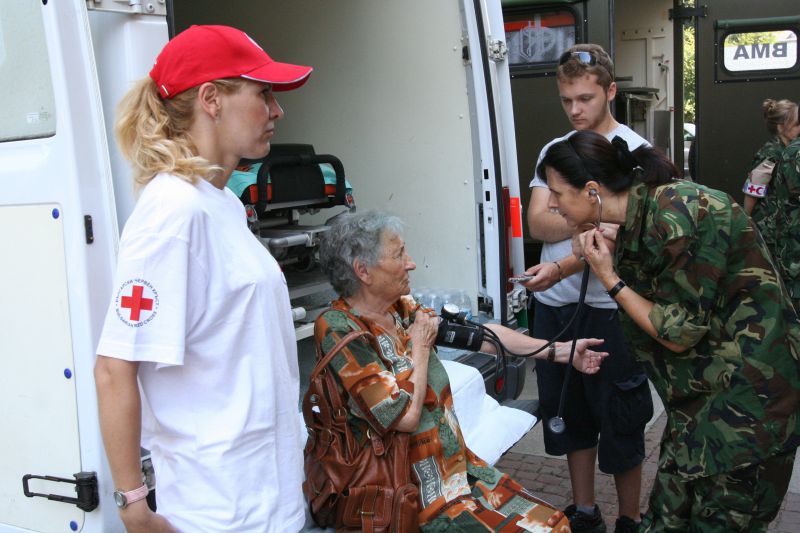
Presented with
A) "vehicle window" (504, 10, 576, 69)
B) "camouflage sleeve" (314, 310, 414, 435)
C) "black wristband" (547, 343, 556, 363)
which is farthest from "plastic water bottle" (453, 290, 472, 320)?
"vehicle window" (504, 10, 576, 69)

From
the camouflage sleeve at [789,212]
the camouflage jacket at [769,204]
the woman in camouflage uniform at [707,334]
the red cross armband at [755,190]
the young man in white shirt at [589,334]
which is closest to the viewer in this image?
the woman in camouflage uniform at [707,334]

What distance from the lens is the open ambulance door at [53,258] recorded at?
2266mm

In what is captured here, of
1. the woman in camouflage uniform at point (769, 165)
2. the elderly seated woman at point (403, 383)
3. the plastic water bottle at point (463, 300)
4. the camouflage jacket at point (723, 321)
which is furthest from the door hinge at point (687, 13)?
the camouflage jacket at point (723, 321)

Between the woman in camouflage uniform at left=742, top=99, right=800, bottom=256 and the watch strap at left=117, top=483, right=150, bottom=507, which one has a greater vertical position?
the woman in camouflage uniform at left=742, top=99, right=800, bottom=256

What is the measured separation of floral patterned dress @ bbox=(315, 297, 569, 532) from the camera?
254 centimetres

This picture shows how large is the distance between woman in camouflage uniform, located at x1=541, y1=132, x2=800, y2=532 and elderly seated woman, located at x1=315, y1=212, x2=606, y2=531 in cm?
45

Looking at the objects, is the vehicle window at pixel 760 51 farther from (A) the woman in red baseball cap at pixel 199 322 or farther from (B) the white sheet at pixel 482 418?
(A) the woman in red baseball cap at pixel 199 322

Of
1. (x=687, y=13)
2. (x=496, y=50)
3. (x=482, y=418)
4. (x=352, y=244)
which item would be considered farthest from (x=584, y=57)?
(x=687, y=13)

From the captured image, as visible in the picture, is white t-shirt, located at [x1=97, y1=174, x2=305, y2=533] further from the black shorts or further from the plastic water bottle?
the plastic water bottle

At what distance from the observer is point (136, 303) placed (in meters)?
1.70

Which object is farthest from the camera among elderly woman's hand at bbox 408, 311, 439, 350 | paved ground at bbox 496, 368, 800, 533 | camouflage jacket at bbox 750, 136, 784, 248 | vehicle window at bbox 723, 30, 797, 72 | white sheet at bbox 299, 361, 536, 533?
vehicle window at bbox 723, 30, 797, 72

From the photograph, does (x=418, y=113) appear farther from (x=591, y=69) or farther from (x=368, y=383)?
(x=368, y=383)

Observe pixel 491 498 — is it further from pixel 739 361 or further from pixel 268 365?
pixel 268 365

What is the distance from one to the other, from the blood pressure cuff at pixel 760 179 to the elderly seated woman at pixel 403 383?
385cm
